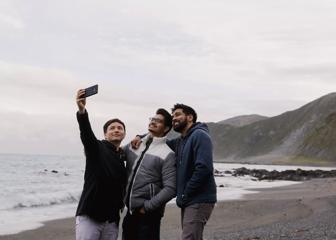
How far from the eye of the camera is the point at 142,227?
17.9ft

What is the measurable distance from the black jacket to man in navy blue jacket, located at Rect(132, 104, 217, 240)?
0.45 metres

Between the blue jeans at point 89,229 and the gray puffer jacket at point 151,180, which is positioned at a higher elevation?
the gray puffer jacket at point 151,180

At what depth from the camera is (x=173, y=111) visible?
589cm

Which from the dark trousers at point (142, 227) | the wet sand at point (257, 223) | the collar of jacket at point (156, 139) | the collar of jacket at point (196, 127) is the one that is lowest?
the wet sand at point (257, 223)

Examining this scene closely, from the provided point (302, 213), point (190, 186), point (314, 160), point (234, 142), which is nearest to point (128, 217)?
point (190, 186)

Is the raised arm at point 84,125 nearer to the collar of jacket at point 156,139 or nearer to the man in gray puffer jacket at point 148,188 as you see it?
the man in gray puffer jacket at point 148,188

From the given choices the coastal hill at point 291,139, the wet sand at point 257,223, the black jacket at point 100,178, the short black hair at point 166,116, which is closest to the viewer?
the black jacket at point 100,178

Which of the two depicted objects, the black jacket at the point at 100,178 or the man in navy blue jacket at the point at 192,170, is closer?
the black jacket at the point at 100,178

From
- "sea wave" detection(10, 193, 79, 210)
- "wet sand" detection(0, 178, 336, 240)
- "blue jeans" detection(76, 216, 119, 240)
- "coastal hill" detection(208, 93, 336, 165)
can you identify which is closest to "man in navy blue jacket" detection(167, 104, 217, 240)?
"blue jeans" detection(76, 216, 119, 240)

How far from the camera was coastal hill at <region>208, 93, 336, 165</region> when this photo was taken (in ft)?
398

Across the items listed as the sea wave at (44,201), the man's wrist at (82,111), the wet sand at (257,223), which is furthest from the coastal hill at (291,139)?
the man's wrist at (82,111)

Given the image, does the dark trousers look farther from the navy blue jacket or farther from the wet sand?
the wet sand

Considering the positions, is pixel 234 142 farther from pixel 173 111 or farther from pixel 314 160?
pixel 173 111

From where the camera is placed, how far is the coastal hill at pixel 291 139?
12125 centimetres
